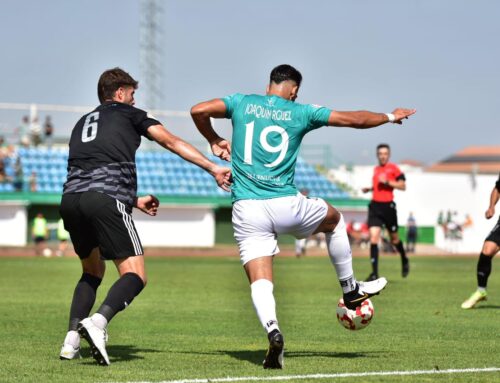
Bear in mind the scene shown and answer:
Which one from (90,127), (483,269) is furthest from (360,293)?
(483,269)

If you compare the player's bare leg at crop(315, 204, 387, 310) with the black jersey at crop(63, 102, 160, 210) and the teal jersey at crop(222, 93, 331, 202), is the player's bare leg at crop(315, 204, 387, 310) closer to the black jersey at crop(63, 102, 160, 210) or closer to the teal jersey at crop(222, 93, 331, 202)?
the teal jersey at crop(222, 93, 331, 202)

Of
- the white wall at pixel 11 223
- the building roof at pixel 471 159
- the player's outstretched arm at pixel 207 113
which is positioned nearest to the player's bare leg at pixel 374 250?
the player's outstretched arm at pixel 207 113

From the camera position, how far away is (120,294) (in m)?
7.86

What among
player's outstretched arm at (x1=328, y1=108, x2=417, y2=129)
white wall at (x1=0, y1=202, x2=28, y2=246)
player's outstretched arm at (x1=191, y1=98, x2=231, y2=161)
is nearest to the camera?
player's outstretched arm at (x1=328, y1=108, x2=417, y2=129)

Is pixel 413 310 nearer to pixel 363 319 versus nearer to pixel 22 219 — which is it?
pixel 363 319

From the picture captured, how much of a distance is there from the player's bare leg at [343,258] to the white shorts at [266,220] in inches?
11.8

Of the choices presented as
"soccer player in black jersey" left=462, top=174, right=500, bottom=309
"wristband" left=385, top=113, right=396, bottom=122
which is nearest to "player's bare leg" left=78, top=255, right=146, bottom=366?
"wristband" left=385, top=113, right=396, bottom=122

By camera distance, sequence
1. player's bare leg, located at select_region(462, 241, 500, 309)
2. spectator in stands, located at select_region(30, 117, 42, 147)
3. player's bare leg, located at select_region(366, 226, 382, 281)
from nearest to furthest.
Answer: player's bare leg, located at select_region(462, 241, 500, 309)
player's bare leg, located at select_region(366, 226, 382, 281)
spectator in stands, located at select_region(30, 117, 42, 147)

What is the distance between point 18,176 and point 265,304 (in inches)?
1688

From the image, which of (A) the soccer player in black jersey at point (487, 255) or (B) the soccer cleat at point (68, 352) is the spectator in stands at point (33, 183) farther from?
(B) the soccer cleat at point (68, 352)

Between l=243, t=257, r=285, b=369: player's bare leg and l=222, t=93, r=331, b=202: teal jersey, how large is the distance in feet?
1.76

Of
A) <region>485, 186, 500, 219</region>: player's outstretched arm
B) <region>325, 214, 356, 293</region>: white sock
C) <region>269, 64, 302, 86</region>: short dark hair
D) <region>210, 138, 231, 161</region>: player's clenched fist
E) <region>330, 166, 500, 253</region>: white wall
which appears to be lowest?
<region>330, 166, 500, 253</region>: white wall

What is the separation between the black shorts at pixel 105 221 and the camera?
310 inches

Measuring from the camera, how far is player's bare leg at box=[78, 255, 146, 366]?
296 inches
